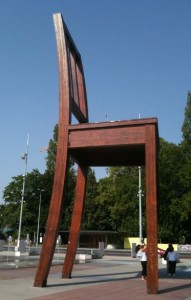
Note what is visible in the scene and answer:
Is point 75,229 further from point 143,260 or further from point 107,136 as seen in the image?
point 107,136

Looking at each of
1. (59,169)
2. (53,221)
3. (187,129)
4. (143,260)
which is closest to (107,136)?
(59,169)

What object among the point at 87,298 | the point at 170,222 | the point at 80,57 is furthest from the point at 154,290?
the point at 170,222

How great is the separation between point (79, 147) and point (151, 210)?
120 inches

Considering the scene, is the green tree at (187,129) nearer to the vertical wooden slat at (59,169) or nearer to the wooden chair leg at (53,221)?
the vertical wooden slat at (59,169)

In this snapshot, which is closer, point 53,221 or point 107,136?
point 53,221

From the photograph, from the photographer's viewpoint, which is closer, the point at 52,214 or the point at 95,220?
the point at 52,214

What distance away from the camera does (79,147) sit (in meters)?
13.1

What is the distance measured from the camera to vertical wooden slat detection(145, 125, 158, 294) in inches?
452

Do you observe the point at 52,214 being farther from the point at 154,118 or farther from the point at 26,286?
the point at 154,118

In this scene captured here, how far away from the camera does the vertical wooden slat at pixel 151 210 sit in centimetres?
1149

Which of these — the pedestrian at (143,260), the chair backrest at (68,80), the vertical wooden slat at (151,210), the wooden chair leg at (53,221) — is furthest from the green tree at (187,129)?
the wooden chair leg at (53,221)

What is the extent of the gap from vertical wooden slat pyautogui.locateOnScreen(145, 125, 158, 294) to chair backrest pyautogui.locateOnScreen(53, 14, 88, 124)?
2.73m

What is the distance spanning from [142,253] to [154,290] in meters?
4.35

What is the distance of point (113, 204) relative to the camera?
65812mm
